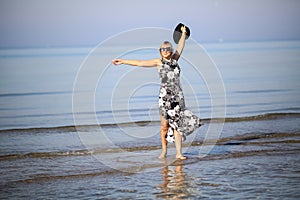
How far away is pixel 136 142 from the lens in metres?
11.9

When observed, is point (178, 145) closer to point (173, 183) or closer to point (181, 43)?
point (181, 43)

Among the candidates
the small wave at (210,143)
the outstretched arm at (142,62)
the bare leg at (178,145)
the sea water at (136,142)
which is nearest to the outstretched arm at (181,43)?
the outstretched arm at (142,62)

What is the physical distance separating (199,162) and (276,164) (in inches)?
47.2

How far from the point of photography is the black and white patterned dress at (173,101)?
9.62 m

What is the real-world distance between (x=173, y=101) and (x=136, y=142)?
2450 millimetres

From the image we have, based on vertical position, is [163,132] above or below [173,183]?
above

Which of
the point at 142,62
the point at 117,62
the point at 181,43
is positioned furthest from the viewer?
the point at 181,43

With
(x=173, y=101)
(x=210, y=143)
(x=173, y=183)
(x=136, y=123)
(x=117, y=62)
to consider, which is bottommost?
(x=173, y=183)

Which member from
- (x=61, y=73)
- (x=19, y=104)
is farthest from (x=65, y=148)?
(x=61, y=73)

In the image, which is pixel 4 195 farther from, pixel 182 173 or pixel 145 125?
pixel 145 125

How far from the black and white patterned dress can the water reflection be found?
63 cm

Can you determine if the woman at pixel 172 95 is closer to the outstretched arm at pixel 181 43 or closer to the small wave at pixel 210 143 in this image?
the outstretched arm at pixel 181 43

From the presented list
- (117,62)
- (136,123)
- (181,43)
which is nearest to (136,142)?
(136,123)

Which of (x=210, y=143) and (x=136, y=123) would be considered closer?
(x=210, y=143)
